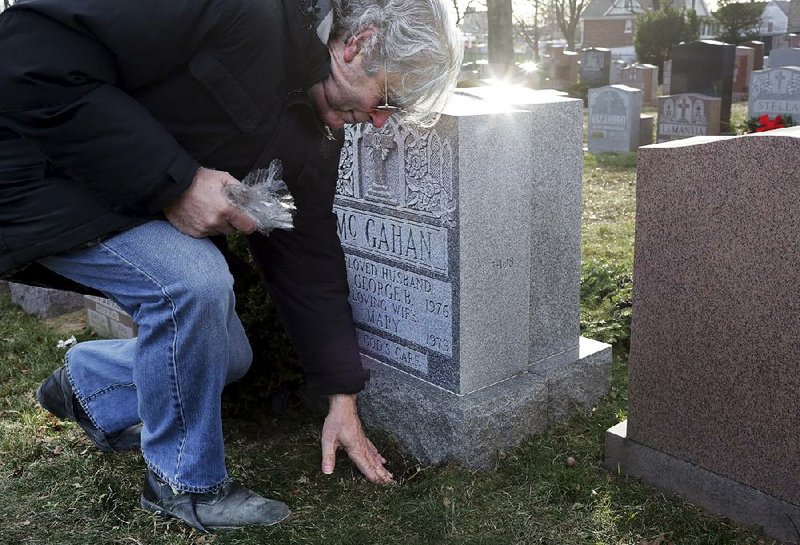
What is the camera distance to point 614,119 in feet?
37.8

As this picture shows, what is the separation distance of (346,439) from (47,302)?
2.93 m

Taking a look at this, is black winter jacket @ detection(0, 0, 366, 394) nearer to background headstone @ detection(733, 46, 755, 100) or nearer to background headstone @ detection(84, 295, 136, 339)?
background headstone @ detection(84, 295, 136, 339)

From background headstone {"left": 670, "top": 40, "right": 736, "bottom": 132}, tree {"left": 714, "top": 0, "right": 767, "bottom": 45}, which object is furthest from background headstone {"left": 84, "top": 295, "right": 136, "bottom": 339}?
tree {"left": 714, "top": 0, "right": 767, "bottom": 45}

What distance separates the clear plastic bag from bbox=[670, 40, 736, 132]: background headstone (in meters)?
11.4

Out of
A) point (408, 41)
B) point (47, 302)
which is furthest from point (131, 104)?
point (47, 302)

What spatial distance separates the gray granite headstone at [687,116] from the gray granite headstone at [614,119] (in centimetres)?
43

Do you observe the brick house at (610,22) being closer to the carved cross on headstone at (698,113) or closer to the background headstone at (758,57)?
the background headstone at (758,57)

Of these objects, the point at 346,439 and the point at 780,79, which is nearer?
the point at 346,439

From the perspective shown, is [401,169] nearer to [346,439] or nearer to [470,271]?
[470,271]

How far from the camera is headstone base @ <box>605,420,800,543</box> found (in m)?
2.29

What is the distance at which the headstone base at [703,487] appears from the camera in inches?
90.0

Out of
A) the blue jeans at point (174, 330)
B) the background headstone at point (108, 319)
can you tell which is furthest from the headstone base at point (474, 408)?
the background headstone at point (108, 319)

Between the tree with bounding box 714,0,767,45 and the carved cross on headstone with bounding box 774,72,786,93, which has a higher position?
the tree with bounding box 714,0,767,45

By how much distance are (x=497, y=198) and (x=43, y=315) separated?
10.7 ft
